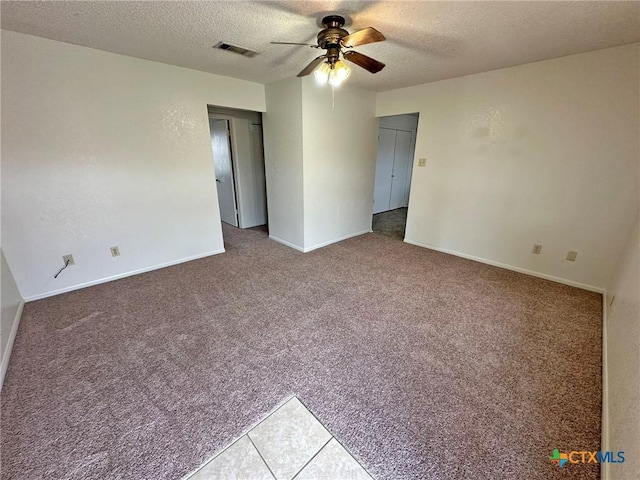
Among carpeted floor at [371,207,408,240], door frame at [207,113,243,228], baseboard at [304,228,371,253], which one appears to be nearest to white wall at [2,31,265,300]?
door frame at [207,113,243,228]

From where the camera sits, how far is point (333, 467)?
1209mm

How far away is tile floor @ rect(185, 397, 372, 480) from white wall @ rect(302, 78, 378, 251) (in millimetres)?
2602

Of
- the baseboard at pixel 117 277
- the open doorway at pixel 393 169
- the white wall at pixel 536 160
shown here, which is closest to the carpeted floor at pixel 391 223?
the open doorway at pixel 393 169

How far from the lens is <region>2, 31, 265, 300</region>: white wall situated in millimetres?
2258

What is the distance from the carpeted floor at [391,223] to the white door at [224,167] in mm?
2773

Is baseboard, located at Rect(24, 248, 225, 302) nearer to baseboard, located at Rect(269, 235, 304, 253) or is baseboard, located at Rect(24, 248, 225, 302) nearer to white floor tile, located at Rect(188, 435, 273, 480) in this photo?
baseboard, located at Rect(269, 235, 304, 253)

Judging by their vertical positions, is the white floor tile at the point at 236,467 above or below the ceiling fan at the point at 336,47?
below

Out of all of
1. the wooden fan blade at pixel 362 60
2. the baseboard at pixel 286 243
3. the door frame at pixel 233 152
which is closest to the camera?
the wooden fan blade at pixel 362 60

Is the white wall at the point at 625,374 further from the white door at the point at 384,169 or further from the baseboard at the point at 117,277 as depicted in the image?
the white door at the point at 384,169

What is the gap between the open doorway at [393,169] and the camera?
559 cm

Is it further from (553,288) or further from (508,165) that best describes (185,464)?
(508,165)

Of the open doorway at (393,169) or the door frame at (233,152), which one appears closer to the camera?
the door frame at (233,152)

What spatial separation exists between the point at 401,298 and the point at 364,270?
70 centimetres

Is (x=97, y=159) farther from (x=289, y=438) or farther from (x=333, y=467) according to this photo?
(x=333, y=467)
